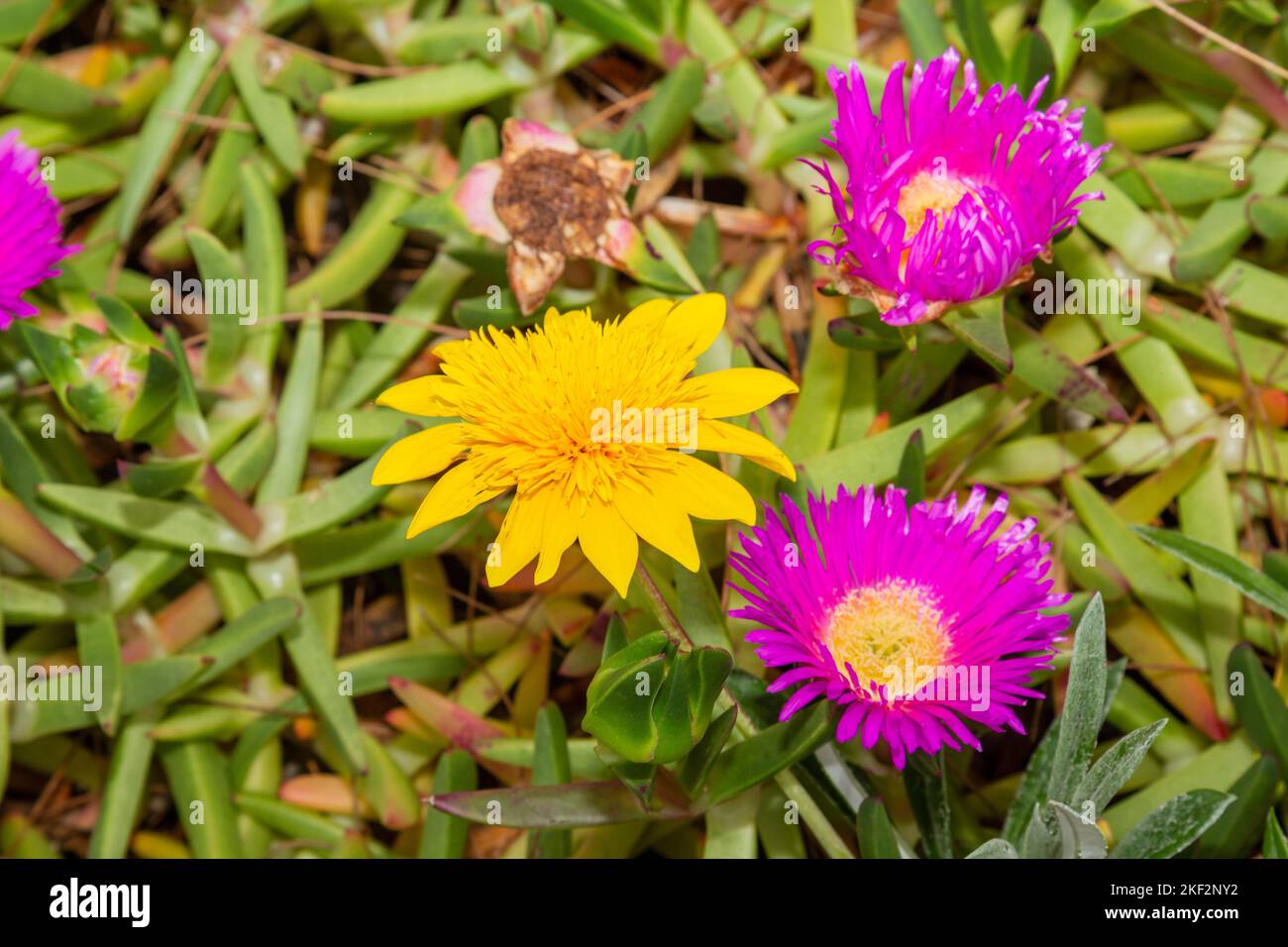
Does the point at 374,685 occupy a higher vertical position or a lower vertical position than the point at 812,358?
lower

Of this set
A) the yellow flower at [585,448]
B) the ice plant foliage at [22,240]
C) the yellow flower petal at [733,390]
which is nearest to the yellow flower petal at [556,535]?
the yellow flower at [585,448]

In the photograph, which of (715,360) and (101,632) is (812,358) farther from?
(101,632)

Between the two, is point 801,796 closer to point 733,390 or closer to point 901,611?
point 901,611

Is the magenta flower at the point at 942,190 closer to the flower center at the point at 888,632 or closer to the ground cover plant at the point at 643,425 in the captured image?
the ground cover plant at the point at 643,425

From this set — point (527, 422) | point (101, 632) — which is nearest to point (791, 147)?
point (527, 422)

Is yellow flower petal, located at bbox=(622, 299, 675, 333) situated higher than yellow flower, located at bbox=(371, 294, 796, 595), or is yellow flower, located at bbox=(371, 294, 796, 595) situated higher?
yellow flower petal, located at bbox=(622, 299, 675, 333)

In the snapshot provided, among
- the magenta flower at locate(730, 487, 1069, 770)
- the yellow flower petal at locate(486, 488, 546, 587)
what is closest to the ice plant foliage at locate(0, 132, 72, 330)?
the yellow flower petal at locate(486, 488, 546, 587)

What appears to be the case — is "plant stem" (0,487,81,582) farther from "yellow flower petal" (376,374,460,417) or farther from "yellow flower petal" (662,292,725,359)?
"yellow flower petal" (662,292,725,359)
